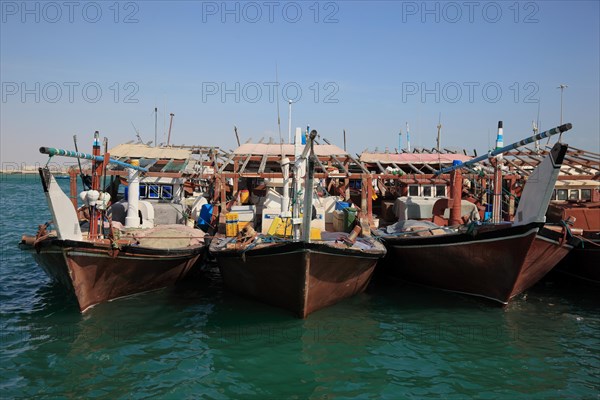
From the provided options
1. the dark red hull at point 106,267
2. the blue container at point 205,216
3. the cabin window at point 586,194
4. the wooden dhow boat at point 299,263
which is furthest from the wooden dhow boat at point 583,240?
the blue container at point 205,216

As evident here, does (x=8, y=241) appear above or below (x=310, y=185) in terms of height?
below

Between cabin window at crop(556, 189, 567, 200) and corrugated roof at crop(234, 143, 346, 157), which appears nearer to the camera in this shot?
corrugated roof at crop(234, 143, 346, 157)

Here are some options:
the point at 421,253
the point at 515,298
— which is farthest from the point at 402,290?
the point at 515,298

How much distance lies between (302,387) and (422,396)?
85.2 inches

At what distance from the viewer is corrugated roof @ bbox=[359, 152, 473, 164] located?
2443 centimetres

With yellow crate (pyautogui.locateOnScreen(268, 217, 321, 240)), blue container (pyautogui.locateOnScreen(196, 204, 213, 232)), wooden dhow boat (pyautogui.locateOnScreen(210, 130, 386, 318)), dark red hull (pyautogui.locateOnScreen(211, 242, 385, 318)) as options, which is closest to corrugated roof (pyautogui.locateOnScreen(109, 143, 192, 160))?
blue container (pyautogui.locateOnScreen(196, 204, 213, 232))

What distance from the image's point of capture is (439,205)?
1717cm

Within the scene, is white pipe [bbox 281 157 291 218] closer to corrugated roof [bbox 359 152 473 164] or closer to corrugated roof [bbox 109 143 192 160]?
corrugated roof [bbox 109 143 192 160]

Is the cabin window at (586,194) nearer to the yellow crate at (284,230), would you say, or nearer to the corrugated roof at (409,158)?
the corrugated roof at (409,158)

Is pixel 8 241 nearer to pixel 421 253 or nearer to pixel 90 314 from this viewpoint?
pixel 90 314

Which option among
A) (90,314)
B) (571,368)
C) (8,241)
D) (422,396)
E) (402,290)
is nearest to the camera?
(422,396)

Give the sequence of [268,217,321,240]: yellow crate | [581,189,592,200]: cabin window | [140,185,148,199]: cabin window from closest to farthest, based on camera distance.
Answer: [268,217,321,240]: yellow crate → [140,185,148,199]: cabin window → [581,189,592,200]: cabin window

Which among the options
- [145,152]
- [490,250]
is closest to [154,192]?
[145,152]

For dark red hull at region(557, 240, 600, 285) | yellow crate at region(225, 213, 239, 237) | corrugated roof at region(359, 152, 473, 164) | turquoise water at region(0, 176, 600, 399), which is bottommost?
turquoise water at region(0, 176, 600, 399)
